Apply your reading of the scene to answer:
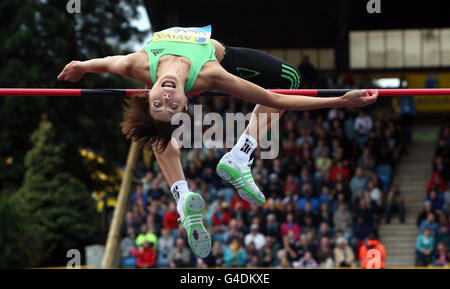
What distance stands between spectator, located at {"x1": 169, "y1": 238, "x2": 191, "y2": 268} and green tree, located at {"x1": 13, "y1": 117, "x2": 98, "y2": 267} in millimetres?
6054

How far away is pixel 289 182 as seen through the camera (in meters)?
13.6

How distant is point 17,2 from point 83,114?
3.92 m

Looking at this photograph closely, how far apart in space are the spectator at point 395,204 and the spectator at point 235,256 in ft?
10.9

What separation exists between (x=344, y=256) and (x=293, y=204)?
5.18 feet

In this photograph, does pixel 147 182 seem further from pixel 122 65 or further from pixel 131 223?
pixel 122 65

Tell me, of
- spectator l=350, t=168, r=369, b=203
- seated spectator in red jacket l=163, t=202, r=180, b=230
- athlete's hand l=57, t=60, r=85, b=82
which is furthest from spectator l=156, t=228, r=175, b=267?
athlete's hand l=57, t=60, r=85, b=82

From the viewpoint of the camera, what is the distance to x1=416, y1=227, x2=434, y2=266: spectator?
12.2m

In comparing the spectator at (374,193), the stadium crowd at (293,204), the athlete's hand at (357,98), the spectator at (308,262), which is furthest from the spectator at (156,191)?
the athlete's hand at (357,98)

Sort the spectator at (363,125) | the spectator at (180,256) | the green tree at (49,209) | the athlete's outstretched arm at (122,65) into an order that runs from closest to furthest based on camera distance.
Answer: the athlete's outstretched arm at (122,65)
the spectator at (180,256)
the spectator at (363,125)
the green tree at (49,209)

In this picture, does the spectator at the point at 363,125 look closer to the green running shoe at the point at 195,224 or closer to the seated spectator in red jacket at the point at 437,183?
the seated spectator in red jacket at the point at 437,183

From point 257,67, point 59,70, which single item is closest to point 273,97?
point 257,67

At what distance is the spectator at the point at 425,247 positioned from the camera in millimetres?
12242

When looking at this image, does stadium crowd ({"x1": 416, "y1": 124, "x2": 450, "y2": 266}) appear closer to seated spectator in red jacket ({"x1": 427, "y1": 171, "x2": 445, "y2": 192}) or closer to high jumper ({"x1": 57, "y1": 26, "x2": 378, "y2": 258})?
seated spectator in red jacket ({"x1": 427, "y1": 171, "x2": 445, "y2": 192})
